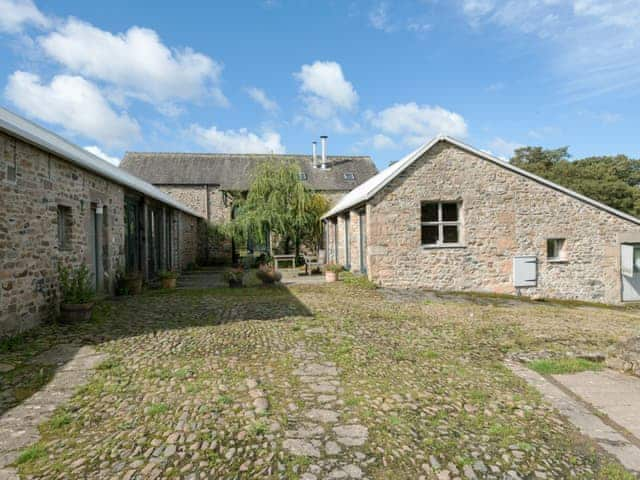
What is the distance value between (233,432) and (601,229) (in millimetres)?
14326

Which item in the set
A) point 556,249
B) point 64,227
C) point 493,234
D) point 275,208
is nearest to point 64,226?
point 64,227

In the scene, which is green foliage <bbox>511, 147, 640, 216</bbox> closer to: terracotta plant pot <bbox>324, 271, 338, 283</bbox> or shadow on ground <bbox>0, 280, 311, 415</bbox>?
terracotta plant pot <bbox>324, 271, 338, 283</bbox>

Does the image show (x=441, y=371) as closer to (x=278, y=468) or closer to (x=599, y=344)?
(x=278, y=468)

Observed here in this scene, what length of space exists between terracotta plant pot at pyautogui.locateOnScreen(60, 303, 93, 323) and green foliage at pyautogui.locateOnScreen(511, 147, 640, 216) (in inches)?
1332

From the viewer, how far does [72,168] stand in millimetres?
8453

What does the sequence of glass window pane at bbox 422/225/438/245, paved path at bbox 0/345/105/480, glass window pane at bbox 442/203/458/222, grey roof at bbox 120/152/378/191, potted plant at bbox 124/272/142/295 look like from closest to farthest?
paved path at bbox 0/345/105/480, potted plant at bbox 124/272/142/295, glass window pane at bbox 442/203/458/222, glass window pane at bbox 422/225/438/245, grey roof at bbox 120/152/378/191

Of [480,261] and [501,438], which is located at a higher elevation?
[480,261]

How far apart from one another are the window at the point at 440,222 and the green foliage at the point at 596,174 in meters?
21.8

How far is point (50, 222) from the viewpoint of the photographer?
24.6 feet

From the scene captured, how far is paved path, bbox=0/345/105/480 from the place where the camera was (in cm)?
297

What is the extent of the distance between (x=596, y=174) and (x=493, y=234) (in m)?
25.8

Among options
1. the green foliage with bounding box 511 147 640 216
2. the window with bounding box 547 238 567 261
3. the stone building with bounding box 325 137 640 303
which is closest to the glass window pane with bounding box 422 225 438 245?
the stone building with bounding box 325 137 640 303

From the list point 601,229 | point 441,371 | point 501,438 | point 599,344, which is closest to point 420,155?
point 601,229

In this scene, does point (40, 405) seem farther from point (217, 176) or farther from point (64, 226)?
point (217, 176)
